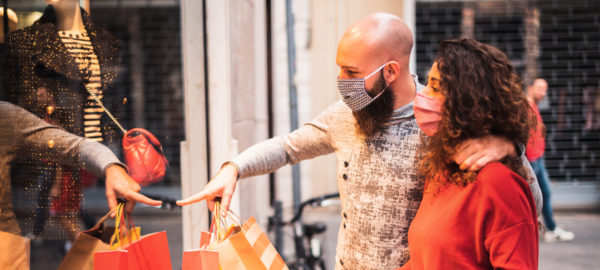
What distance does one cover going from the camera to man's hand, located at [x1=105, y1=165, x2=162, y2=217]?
6.11ft

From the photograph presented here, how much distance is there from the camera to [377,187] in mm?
1882

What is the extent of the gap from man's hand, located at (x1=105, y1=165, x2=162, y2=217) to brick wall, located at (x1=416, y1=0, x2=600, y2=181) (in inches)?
298

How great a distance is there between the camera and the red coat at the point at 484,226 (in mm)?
1409

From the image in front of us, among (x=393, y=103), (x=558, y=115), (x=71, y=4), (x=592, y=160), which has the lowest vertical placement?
(x=592, y=160)

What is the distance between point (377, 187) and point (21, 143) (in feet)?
4.11

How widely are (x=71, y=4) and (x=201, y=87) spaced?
0.85 metres

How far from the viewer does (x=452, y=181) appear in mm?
1577

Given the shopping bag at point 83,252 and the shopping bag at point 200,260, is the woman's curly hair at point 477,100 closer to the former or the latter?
the shopping bag at point 200,260

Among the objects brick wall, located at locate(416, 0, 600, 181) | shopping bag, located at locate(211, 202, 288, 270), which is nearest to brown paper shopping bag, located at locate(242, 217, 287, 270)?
shopping bag, located at locate(211, 202, 288, 270)

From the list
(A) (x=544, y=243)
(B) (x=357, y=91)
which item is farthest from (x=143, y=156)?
(A) (x=544, y=243)

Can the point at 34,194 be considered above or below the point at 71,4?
below

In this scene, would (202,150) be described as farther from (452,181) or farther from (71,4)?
(452,181)

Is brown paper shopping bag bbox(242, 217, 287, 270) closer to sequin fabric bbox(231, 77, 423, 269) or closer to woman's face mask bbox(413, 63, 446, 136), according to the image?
sequin fabric bbox(231, 77, 423, 269)

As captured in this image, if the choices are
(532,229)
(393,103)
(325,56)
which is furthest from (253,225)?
(325,56)
